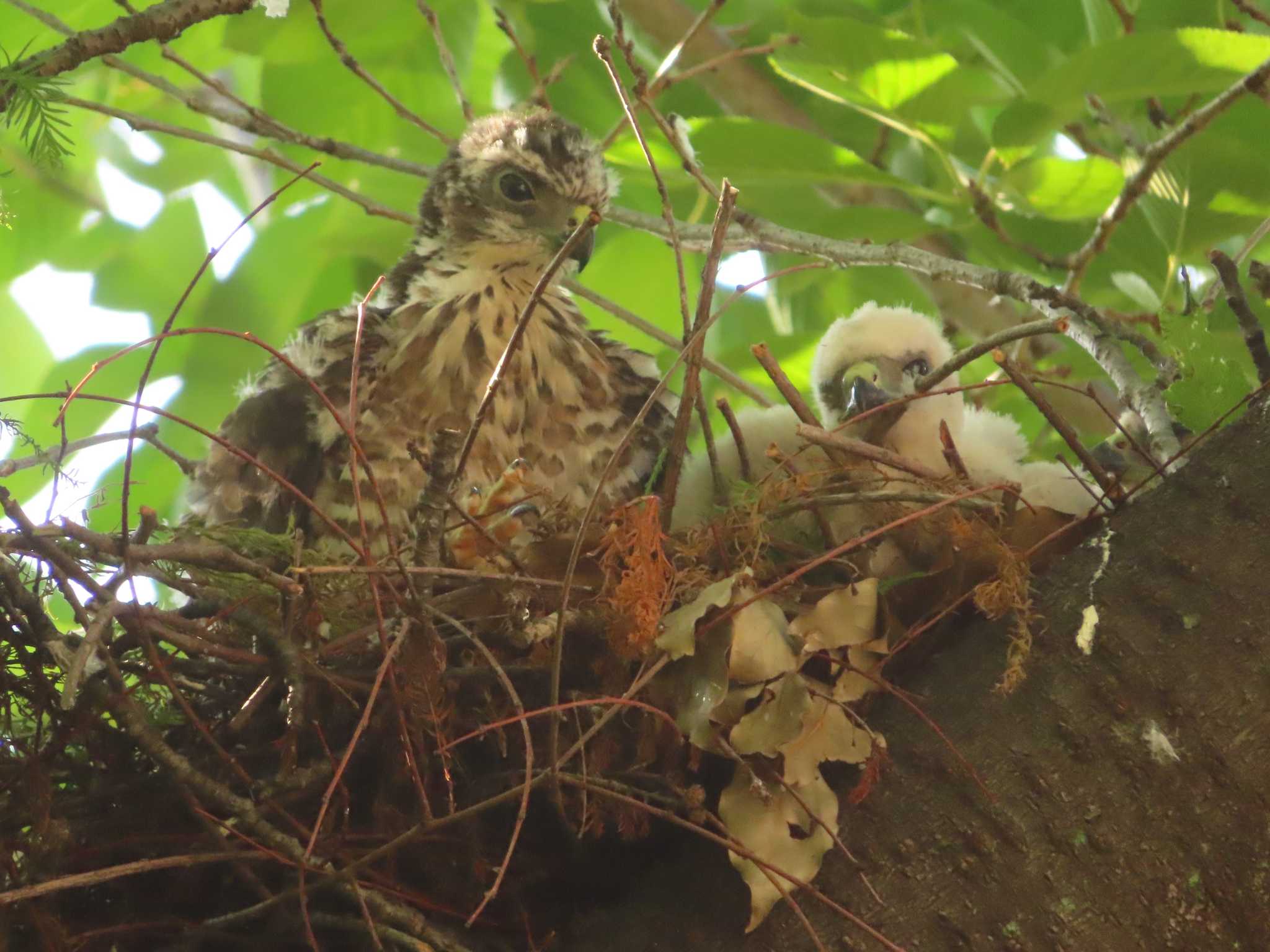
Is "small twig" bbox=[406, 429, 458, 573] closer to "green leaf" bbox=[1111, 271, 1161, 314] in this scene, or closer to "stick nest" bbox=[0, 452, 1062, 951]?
"stick nest" bbox=[0, 452, 1062, 951]

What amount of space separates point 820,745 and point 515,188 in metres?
1.81

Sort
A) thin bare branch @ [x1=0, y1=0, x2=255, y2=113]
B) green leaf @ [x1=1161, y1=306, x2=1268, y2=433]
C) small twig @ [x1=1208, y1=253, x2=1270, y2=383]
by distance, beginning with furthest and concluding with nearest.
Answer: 1. green leaf @ [x1=1161, y1=306, x2=1268, y2=433]
2. small twig @ [x1=1208, y1=253, x2=1270, y2=383]
3. thin bare branch @ [x1=0, y1=0, x2=255, y2=113]

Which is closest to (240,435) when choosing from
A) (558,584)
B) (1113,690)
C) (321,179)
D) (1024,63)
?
(321,179)

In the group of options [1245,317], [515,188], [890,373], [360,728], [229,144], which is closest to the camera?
[360,728]

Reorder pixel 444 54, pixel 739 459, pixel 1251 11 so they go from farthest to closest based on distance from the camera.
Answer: pixel 444 54
pixel 739 459
pixel 1251 11

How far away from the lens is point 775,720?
1.56m

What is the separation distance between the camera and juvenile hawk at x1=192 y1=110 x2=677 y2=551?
2520mm

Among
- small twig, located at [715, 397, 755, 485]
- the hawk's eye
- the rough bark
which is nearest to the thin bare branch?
small twig, located at [715, 397, 755, 485]

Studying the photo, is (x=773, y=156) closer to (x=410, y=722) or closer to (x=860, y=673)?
(x=860, y=673)

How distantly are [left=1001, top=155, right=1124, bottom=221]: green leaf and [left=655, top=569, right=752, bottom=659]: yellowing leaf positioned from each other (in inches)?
60.9

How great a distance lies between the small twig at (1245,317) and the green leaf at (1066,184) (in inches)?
40.4

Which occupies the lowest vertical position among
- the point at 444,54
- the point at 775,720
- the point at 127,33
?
the point at 775,720

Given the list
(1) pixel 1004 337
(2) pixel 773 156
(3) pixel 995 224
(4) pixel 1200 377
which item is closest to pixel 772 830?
(1) pixel 1004 337

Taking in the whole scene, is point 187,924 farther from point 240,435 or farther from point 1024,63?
point 1024,63
